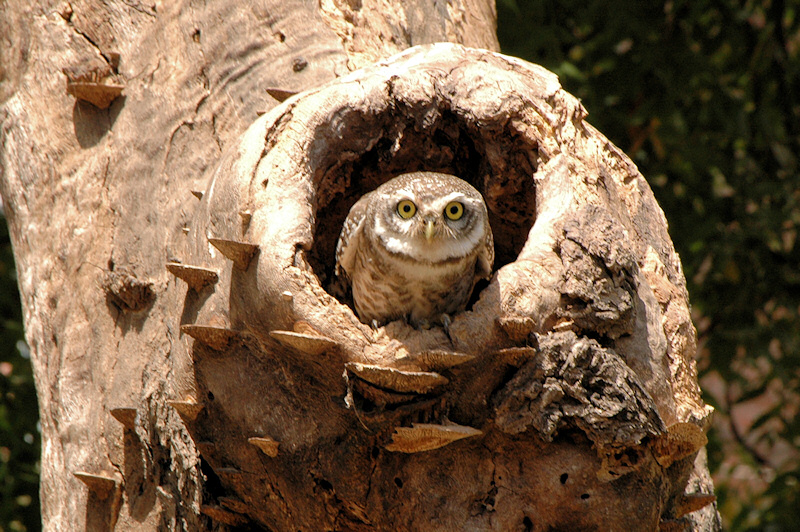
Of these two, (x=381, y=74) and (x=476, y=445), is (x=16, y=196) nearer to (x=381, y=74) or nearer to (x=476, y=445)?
(x=381, y=74)

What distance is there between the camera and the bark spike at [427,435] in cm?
201

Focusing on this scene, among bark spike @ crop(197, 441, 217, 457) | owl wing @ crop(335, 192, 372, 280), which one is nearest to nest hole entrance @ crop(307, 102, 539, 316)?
owl wing @ crop(335, 192, 372, 280)

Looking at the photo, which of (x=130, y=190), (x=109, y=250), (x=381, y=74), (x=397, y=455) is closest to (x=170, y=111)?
(x=130, y=190)

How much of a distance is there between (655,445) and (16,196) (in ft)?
7.92

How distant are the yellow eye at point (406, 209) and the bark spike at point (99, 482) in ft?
4.22

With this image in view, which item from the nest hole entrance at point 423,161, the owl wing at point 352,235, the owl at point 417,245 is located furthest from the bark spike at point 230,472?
the owl wing at point 352,235

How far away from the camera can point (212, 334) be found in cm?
224

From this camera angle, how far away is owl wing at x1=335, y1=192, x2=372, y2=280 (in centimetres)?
288

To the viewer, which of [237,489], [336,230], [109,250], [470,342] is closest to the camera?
[470,342]

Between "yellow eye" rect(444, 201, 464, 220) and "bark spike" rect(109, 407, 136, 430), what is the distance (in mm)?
1209

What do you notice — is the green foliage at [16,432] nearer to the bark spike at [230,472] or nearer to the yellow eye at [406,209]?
the bark spike at [230,472]

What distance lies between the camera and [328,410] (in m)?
2.17

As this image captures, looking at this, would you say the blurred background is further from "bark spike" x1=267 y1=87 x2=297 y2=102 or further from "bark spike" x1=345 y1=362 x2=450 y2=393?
"bark spike" x1=345 y1=362 x2=450 y2=393

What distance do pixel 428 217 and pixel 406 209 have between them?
97mm
